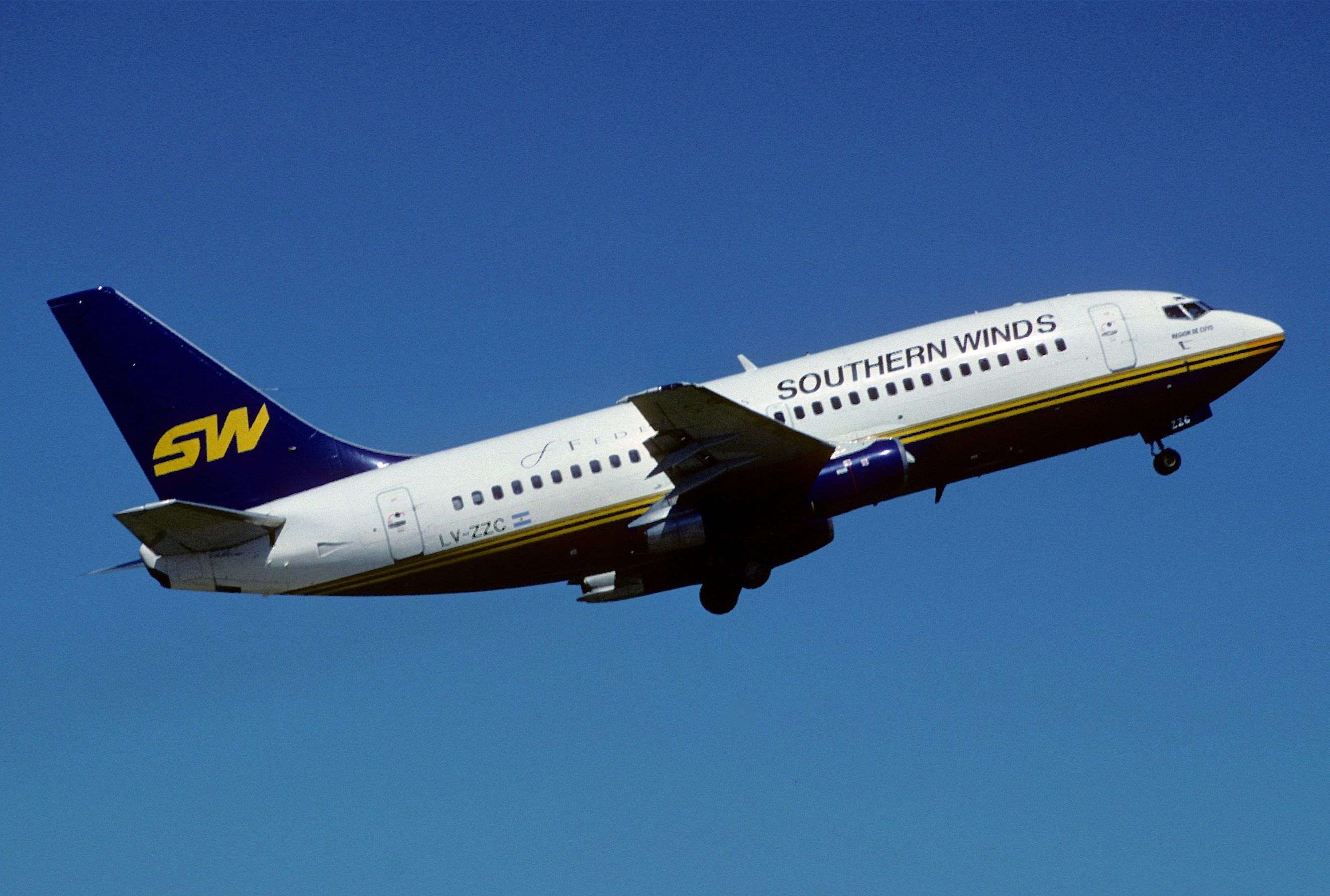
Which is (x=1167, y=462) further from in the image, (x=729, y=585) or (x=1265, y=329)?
(x=729, y=585)

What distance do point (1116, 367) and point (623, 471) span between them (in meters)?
15.0

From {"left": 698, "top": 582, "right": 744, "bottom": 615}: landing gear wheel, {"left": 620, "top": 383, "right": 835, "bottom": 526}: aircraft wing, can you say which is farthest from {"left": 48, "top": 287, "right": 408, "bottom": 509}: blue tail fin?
{"left": 698, "top": 582, "right": 744, "bottom": 615}: landing gear wheel

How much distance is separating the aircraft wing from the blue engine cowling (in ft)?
1.12

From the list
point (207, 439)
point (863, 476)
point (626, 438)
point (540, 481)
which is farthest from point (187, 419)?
point (863, 476)

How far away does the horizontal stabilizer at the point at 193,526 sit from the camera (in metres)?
35.0

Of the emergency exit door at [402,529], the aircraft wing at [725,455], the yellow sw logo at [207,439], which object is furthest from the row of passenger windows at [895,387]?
the yellow sw logo at [207,439]

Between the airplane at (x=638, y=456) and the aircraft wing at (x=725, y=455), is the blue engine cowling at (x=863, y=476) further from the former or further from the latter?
the aircraft wing at (x=725, y=455)

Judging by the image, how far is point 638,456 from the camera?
39.2 meters

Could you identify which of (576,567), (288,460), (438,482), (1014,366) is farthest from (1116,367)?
(288,460)

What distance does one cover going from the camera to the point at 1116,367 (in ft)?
134

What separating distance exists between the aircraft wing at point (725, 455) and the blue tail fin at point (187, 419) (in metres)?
9.02

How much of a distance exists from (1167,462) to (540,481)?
64.5 ft

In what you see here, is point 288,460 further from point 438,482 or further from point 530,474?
point 530,474

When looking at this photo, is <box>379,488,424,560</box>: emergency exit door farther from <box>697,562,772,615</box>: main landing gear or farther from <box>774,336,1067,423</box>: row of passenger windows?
<box>774,336,1067,423</box>: row of passenger windows
